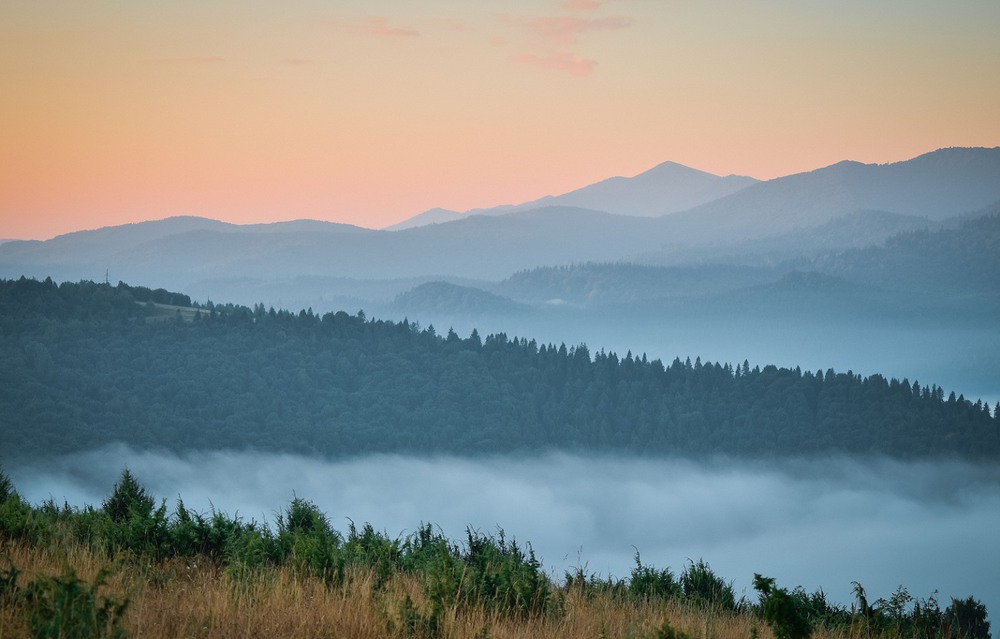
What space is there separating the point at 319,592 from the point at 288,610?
A: 89 centimetres

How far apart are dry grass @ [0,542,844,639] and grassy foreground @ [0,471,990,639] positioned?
3 cm

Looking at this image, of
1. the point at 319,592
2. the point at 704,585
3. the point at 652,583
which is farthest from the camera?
the point at 704,585


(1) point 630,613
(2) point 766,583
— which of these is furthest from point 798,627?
(1) point 630,613

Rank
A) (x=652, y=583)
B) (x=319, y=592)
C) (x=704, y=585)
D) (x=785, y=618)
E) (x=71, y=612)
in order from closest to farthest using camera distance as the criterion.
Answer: (x=71, y=612) → (x=785, y=618) → (x=319, y=592) → (x=652, y=583) → (x=704, y=585)

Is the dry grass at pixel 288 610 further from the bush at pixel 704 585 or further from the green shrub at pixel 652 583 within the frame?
the bush at pixel 704 585

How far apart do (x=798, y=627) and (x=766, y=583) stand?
0.97 m

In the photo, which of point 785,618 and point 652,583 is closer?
point 785,618

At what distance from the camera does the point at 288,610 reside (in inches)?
441

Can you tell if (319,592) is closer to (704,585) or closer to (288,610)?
(288,610)

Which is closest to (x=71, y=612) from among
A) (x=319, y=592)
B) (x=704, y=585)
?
(x=319, y=592)

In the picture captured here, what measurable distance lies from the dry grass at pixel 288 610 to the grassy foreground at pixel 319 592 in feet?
0.09

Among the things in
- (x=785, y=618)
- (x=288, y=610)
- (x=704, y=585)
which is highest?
(x=785, y=618)

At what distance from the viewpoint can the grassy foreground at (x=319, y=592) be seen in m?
10.6

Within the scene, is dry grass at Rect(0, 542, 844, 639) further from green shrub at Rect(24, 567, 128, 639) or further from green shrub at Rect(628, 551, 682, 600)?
green shrub at Rect(628, 551, 682, 600)
